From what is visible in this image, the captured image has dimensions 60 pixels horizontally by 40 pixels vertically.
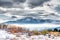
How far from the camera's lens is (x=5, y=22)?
1464 millimetres

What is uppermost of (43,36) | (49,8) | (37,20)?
(49,8)

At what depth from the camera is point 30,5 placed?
148 cm

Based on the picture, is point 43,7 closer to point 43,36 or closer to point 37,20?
point 37,20

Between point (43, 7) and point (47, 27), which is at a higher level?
point (43, 7)

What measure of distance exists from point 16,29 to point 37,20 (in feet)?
0.98

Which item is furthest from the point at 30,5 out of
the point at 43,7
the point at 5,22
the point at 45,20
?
the point at 5,22

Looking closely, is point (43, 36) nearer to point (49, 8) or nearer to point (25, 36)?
point (25, 36)

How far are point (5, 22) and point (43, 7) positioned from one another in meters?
0.53

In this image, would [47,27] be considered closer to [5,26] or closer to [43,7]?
[43,7]

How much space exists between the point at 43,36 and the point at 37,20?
0.72ft

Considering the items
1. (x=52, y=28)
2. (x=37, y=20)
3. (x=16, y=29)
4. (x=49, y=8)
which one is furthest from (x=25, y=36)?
(x=49, y=8)

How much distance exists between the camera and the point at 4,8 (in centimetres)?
147

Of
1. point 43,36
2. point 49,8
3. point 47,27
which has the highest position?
point 49,8

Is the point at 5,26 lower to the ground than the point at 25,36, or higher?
higher
